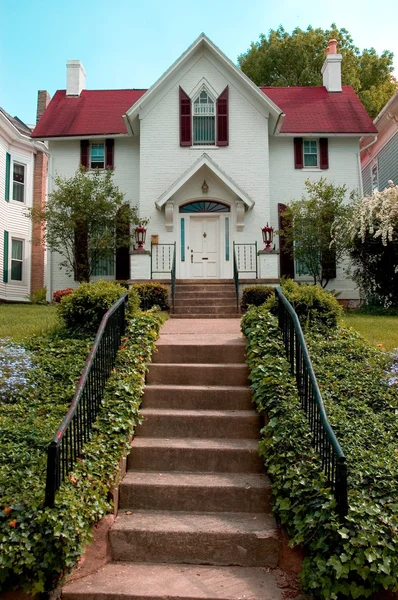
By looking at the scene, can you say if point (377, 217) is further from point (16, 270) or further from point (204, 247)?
point (16, 270)

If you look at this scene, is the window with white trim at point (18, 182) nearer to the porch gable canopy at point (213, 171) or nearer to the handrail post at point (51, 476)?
the porch gable canopy at point (213, 171)

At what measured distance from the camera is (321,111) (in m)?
19.5

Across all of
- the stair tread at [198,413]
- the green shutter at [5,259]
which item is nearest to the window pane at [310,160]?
the green shutter at [5,259]

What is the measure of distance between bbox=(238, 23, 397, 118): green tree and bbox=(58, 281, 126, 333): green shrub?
2490 cm

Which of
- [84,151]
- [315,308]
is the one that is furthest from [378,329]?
[84,151]

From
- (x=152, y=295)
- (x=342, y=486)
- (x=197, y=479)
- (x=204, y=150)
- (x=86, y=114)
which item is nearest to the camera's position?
(x=342, y=486)

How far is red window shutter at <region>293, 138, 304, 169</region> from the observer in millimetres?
18484

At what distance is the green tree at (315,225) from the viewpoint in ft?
54.0

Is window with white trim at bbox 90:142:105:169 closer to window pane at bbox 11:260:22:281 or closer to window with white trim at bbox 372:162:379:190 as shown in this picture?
window pane at bbox 11:260:22:281

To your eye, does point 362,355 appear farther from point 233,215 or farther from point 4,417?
point 233,215

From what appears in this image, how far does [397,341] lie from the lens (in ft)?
29.0

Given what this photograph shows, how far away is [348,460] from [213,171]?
502 inches

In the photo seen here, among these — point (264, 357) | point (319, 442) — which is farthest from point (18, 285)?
point (319, 442)

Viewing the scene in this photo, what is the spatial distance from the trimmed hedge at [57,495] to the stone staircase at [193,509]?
0.88ft
